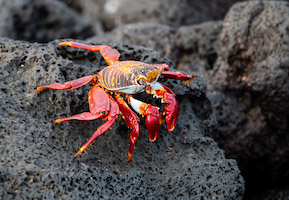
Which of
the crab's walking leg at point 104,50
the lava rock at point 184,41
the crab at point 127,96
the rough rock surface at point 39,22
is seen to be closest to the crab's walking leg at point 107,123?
Answer: the crab at point 127,96

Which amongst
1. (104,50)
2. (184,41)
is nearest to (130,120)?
(104,50)

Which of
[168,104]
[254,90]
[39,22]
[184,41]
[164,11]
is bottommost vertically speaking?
[168,104]

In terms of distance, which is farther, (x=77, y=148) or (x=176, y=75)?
(x=176, y=75)

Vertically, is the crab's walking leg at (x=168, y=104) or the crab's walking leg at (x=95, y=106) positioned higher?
the crab's walking leg at (x=168, y=104)

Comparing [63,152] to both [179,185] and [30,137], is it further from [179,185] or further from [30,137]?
[179,185]

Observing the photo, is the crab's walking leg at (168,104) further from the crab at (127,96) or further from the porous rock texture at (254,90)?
the porous rock texture at (254,90)

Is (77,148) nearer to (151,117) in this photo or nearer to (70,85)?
(70,85)
